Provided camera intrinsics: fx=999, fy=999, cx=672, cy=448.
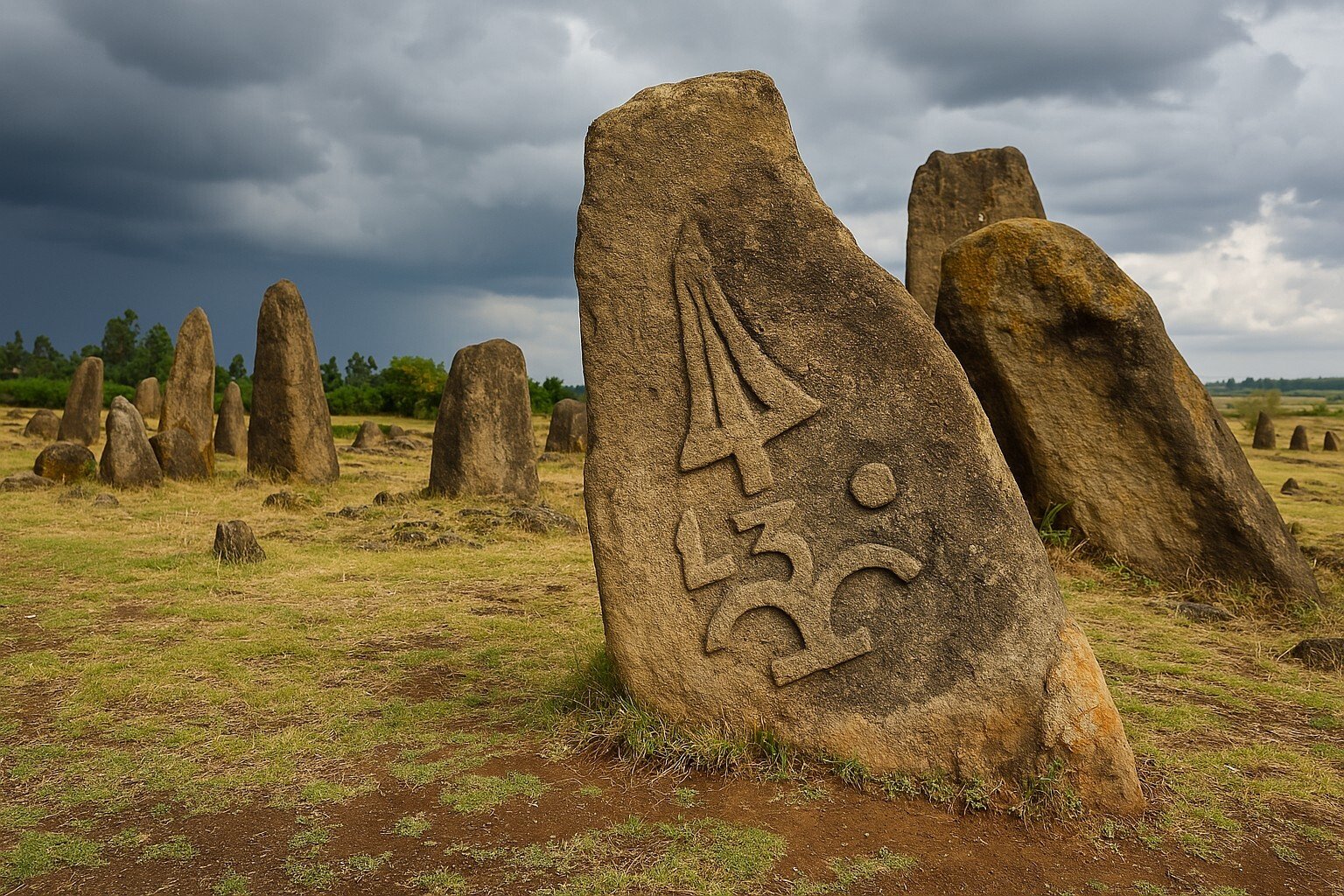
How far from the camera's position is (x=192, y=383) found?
52.4 feet

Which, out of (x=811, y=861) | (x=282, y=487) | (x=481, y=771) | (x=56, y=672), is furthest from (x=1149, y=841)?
(x=282, y=487)

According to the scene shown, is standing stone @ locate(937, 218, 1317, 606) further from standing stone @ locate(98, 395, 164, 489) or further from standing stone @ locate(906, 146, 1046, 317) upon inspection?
standing stone @ locate(98, 395, 164, 489)

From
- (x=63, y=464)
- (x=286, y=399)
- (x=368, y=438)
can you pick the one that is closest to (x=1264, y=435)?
(x=368, y=438)

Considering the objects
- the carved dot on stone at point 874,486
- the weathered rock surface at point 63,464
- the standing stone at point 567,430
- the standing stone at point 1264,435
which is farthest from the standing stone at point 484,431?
the standing stone at point 1264,435

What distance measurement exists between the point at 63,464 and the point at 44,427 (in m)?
8.94

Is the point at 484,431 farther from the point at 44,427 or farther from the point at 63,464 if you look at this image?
the point at 44,427

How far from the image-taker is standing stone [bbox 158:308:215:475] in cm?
1573

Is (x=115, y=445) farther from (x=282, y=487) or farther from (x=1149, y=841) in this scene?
(x=1149, y=841)

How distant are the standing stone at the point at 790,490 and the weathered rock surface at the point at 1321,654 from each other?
2.71 m

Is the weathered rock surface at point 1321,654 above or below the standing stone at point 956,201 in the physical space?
below

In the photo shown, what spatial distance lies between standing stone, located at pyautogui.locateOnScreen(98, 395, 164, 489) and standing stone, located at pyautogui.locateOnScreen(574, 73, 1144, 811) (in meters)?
10.6

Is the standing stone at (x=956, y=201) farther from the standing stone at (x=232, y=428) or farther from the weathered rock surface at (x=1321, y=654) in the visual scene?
the standing stone at (x=232, y=428)

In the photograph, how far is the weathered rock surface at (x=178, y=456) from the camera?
13.5 meters

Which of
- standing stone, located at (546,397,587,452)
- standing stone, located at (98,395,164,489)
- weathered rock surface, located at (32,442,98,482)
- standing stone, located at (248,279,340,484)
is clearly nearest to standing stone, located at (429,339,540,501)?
standing stone, located at (248,279,340,484)
